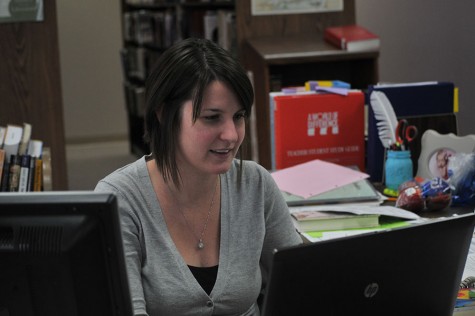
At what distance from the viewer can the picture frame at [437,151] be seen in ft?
8.77

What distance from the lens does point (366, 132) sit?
301 cm

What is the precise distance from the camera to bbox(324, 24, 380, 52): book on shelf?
3924 millimetres

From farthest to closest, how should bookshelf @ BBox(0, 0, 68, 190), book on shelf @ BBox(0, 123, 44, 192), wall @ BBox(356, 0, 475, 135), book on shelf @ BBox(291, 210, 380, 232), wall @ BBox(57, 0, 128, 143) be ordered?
wall @ BBox(57, 0, 128, 143)
bookshelf @ BBox(0, 0, 68, 190)
wall @ BBox(356, 0, 475, 135)
book on shelf @ BBox(0, 123, 44, 192)
book on shelf @ BBox(291, 210, 380, 232)

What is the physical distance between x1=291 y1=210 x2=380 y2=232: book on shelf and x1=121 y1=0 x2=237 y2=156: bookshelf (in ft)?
9.70

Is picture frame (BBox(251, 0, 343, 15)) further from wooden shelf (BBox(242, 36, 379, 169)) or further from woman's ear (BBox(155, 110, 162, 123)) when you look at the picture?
woman's ear (BBox(155, 110, 162, 123))

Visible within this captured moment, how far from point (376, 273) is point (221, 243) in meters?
0.56

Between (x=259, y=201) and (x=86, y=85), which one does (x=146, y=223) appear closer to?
(x=259, y=201)

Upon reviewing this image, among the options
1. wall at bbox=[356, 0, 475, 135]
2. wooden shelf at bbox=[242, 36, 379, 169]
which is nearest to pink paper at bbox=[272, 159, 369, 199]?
wall at bbox=[356, 0, 475, 135]

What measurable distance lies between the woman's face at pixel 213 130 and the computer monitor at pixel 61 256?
591 millimetres

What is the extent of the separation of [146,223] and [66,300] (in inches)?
22.2

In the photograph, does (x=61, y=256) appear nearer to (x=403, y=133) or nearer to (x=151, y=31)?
(x=403, y=133)

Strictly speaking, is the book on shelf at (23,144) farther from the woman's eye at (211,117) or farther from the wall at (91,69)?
the wall at (91,69)

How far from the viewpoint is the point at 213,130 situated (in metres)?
1.74

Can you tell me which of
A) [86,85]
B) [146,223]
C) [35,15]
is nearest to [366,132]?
[146,223]
